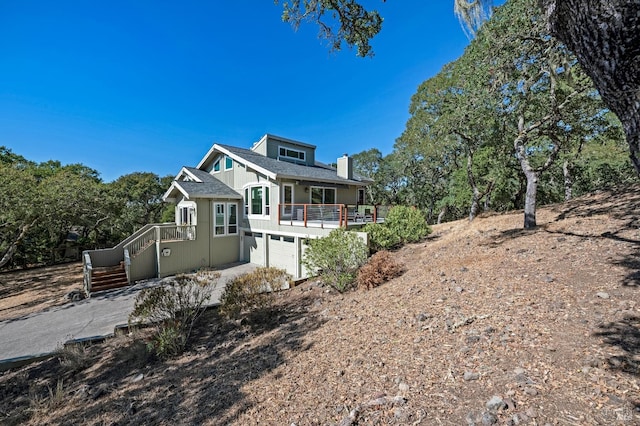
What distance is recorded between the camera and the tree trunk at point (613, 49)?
1.71 metres

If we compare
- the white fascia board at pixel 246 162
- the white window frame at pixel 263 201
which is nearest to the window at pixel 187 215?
the white window frame at pixel 263 201

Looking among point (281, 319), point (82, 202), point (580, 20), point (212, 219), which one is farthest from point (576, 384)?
point (82, 202)

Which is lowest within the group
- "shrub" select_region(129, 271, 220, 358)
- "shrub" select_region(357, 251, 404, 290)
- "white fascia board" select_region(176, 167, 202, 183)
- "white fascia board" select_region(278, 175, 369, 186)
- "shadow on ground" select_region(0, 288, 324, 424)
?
"shadow on ground" select_region(0, 288, 324, 424)

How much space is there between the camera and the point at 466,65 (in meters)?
9.35

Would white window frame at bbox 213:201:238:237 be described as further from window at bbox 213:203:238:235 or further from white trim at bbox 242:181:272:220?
white trim at bbox 242:181:272:220

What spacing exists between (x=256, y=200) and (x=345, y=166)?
6.03 meters

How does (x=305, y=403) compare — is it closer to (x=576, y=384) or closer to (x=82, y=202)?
(x=576, y=384)

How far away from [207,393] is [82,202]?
58.4 feet

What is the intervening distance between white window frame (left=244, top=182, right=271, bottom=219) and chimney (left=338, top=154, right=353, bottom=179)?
17.0 feet

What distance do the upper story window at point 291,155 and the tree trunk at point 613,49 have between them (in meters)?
17.0

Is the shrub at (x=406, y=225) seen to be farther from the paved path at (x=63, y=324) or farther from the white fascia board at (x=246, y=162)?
the paved path at (x=63, y=324)

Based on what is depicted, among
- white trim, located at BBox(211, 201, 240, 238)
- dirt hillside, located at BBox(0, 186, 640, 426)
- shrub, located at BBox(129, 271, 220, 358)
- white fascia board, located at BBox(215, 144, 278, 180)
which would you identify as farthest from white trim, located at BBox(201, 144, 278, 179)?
dirt hillside, located at BBox(0, 186, 640, 426)

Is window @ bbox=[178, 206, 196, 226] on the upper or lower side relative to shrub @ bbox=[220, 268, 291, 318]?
upper

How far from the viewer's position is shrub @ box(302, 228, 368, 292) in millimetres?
7473
